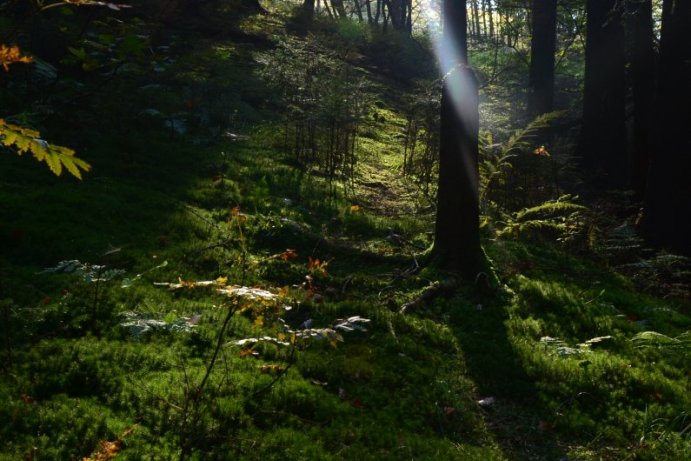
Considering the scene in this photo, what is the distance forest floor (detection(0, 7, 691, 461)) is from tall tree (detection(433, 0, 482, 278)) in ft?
1.26

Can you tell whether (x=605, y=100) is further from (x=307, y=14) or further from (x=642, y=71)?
(x=307, y=14)

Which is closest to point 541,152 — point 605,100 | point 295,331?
point 605,100

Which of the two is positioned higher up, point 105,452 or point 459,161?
point 459,161

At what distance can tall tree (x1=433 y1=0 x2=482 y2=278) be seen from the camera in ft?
24.0

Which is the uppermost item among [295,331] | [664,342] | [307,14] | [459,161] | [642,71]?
[307,14]

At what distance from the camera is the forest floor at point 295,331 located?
3.92 m

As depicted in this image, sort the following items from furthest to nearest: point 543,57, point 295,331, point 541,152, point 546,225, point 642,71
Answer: point 543,57
point 642,71
point 541,152
point 546,225
point 295,331

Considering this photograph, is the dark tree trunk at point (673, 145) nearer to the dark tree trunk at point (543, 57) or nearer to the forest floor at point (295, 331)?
the forest floor at point (295, 331)

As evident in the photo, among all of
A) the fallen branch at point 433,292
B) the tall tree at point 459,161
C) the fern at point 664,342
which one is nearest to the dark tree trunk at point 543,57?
the tall tree at point 459,161

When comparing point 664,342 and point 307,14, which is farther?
point 307,14

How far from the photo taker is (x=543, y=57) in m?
16.9

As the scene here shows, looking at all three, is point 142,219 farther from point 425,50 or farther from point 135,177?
point 425,50

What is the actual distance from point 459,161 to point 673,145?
5.24 meters

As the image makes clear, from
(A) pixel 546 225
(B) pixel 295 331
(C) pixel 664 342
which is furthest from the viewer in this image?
(A) pixel 546 225
